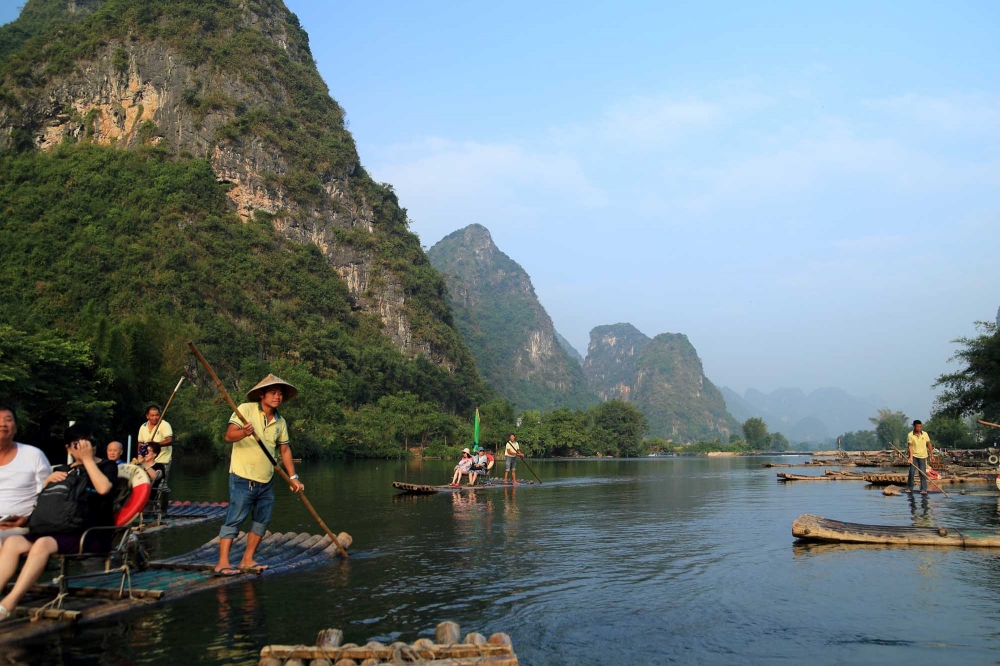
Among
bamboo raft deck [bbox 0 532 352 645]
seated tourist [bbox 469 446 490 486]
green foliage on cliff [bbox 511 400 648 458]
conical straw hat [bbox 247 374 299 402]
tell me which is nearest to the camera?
bamboo raft deck [bbox 0 532 352 645]

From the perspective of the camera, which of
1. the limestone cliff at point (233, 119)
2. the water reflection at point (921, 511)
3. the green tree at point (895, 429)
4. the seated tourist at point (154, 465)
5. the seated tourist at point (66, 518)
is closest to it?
the seated tourist at point (66, 518)

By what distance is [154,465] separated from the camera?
12.5 metres

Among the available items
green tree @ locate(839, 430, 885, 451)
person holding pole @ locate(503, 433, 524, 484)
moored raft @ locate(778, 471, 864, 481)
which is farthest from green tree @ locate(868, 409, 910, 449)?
person holding pole @ locate(503, 433, 524, 484)

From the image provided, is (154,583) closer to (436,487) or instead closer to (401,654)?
(401,654)

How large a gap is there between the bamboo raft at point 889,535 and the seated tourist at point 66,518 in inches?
376

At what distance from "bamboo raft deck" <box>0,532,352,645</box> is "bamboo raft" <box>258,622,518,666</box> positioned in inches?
94.5

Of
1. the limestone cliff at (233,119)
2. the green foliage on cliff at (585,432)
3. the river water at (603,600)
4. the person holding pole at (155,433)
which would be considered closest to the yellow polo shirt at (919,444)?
the river water at (603,600)

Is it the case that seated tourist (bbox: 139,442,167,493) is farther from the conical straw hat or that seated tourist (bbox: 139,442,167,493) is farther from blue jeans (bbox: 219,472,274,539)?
the conical straw hat

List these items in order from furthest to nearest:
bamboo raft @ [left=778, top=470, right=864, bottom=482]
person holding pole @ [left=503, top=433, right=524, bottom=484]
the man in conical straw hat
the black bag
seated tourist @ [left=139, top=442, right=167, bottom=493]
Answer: bamboo raft @ [left=778, top=470, right=864, bottom=482]
person holding pole @ [left=503, top=433, right=524, bottom=484]
seated tourist @ [left=139, top=442, right=167, bottom=493]
the man in conical straw hat
the black bag

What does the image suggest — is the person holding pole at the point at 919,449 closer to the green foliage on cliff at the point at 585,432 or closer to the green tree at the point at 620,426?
the green foliage on cliff at the point at 585,432

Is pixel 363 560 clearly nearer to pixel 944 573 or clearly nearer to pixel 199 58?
pixel 944 573

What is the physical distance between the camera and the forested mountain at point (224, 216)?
224 feet

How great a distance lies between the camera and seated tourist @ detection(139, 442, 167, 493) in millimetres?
11827

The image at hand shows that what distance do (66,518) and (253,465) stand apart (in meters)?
2.30
